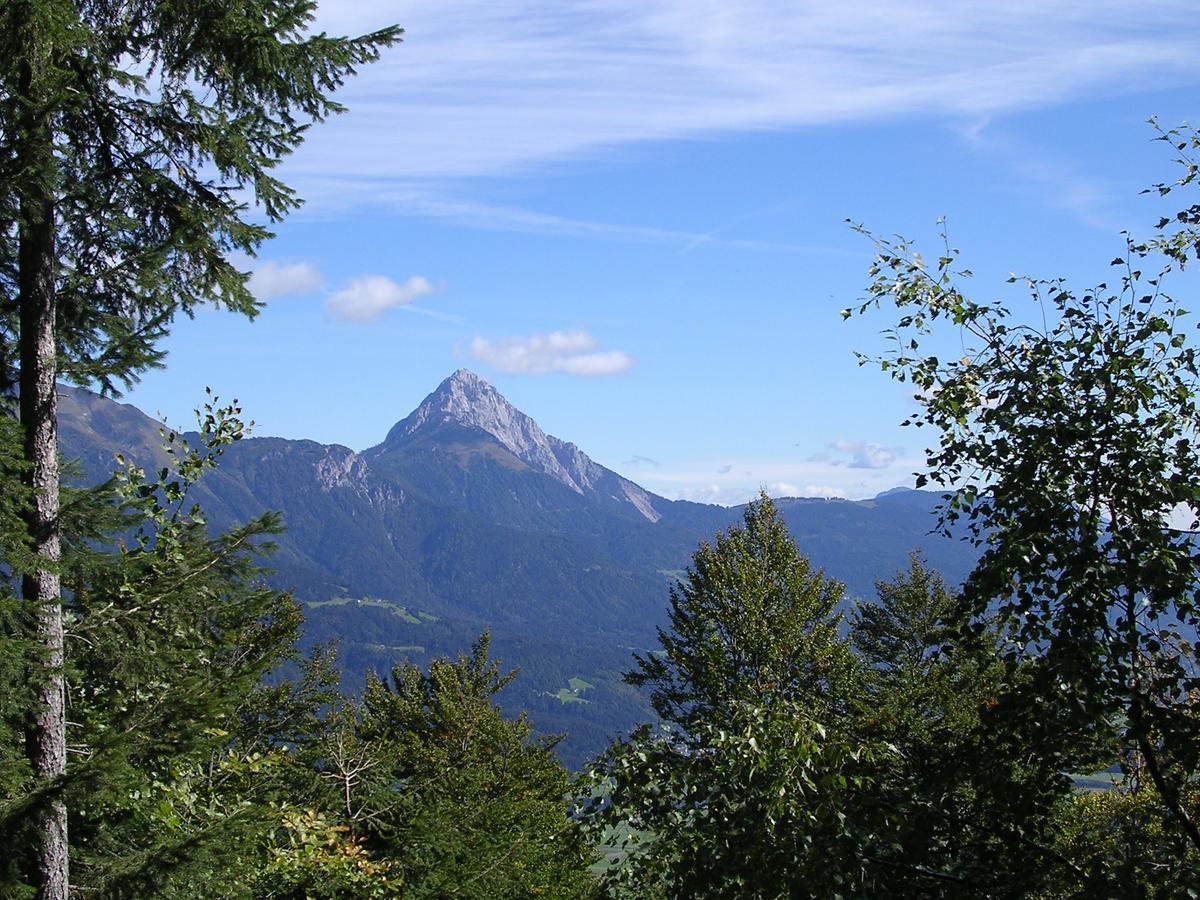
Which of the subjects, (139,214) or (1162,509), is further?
(139,214)

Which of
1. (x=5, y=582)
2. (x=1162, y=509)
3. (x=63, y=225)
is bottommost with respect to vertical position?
(x=5, y=582)

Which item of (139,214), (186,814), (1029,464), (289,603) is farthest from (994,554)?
(289,603)

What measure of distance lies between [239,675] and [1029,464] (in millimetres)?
7210

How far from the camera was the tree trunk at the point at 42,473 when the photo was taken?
762 centimetres

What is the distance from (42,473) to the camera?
328 inches

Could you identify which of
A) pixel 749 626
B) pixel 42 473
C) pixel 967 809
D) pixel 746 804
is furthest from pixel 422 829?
pixel 967 809

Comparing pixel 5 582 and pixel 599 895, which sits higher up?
pixel 5 582

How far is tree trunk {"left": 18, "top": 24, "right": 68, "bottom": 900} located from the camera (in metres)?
7.62

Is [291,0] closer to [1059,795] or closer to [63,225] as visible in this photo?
[63,225]

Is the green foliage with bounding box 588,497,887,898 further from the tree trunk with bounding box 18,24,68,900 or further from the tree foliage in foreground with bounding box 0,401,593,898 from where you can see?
the tree trunk with bounding box 18,24,68,900

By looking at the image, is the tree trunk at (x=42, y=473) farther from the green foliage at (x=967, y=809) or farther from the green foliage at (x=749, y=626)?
the green foliage at (x=749, y=626)

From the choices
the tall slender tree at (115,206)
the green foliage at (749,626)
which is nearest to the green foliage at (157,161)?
the tall slender tree at (115,206)

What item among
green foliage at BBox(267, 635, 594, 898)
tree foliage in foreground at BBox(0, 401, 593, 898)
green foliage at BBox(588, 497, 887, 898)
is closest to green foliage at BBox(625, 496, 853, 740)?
green foliage at BBox(267, 635, 594, 898)

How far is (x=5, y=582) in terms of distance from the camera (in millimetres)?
8211
